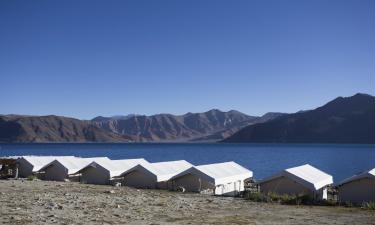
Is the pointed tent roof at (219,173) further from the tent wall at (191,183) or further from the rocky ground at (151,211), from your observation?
the rocky ground at (151,211)

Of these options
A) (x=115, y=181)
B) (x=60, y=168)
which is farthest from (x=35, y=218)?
(x=60, y=168)

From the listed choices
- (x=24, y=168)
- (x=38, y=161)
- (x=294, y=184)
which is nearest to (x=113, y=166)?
(x=38, y=161)

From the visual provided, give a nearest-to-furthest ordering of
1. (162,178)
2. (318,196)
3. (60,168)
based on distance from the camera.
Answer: (318,196)
(162,178)
(60,168)

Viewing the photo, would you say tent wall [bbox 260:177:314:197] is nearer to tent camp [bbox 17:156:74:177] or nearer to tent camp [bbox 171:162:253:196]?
tent camp [bbox 171:162:253:196]

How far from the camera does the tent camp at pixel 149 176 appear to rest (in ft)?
137

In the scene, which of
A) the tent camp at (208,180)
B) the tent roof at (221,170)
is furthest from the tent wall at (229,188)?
the tent roof at (221,170)

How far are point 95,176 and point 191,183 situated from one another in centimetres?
1074

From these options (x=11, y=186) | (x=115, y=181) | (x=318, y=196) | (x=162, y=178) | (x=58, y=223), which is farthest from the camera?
(x=115, y=181)

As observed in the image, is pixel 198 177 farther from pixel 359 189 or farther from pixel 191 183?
pixel 359 189

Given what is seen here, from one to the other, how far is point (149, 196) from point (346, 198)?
12.7 meters

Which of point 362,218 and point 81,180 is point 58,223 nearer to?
point 362,218

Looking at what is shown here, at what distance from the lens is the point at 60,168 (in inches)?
1886

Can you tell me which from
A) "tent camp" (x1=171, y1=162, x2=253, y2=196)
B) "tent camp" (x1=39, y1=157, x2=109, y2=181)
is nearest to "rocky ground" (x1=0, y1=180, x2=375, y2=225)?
"tent camp" (x1=171, y1=162, x2=253, y2=196)

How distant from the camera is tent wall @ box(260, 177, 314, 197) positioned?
116ft
